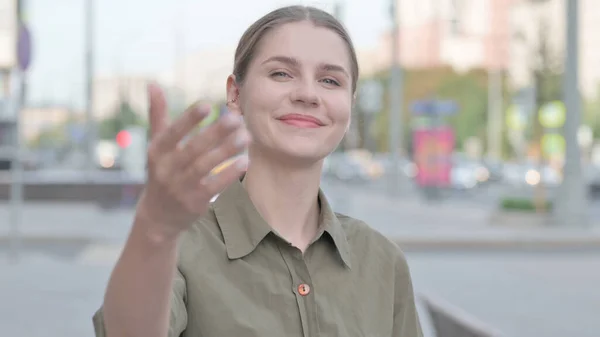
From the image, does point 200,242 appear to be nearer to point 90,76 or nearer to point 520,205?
point 520,205

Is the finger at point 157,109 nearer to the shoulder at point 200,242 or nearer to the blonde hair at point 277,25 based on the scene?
the shoulder at point 200,242

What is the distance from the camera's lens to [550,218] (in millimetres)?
20688

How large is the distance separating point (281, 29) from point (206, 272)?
0.44 meters

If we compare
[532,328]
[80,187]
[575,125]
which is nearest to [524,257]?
[575,125]

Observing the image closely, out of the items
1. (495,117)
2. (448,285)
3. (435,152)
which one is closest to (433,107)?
(435,152)

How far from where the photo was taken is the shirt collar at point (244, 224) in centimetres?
176

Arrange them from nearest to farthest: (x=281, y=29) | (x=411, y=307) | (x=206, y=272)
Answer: (x=206, y=272)
(x=281, y=29)
(x=411, y=307)

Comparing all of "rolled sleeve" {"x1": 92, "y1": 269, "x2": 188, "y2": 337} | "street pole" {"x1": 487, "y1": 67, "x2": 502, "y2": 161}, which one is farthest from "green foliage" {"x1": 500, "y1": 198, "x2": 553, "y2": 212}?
"street pole" {"x1": 487, "y1": 67, "x2": 502, "y2": 161}

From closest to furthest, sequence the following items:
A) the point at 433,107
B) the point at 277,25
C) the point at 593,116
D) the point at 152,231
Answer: the point at 152,231 < the point at 277,25 < the point at 433,107 < the point at 593,116

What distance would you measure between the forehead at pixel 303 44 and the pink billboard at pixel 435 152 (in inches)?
1194

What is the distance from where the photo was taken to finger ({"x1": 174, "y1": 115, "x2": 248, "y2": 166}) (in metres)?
1.19

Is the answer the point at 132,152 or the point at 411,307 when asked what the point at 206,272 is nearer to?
the point at 411,307

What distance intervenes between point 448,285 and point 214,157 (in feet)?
36.8

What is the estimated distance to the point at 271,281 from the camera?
1743 mm
